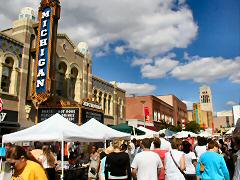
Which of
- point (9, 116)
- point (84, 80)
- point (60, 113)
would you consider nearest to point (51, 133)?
point (9, 116)

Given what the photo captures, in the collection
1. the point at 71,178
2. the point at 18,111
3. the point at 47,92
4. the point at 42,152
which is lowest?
the point at 71,178

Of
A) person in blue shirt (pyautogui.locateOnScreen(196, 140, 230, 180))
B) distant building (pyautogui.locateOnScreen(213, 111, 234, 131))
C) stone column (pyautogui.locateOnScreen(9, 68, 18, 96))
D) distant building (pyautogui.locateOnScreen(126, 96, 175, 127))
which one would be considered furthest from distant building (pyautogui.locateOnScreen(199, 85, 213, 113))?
person in blue shirt (pyautogui.locateOnScreen(196, 140, 230, 180))

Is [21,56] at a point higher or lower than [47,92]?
higher

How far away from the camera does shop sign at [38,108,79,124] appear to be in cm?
2011

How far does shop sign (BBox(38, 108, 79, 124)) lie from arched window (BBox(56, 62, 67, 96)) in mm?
4065

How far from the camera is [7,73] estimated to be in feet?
62.4

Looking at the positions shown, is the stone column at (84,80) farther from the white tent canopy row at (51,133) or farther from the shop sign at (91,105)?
the white tent canopy row at (51,133)

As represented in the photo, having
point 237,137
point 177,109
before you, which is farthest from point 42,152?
point 177,109

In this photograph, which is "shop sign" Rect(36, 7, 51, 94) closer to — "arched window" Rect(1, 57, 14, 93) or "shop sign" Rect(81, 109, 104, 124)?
"arched window" Rect(1, 57, 14, 93)

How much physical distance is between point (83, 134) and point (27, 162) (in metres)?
7.88

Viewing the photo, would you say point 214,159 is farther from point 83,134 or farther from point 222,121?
point 222,121

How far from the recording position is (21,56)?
65.2ft

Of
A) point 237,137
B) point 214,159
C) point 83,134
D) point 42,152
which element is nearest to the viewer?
point 237,137

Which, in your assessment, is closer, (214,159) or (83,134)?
(214,159)
